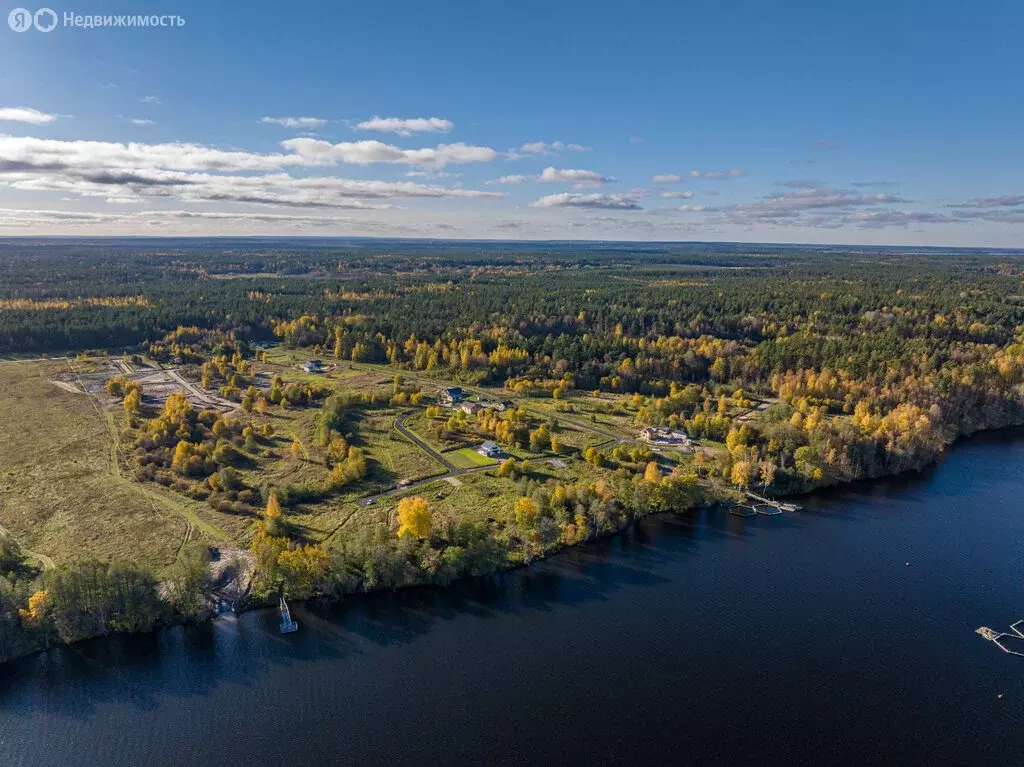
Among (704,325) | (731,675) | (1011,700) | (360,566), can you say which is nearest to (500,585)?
(360,566)

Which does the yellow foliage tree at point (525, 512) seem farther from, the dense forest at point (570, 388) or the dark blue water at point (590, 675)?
the dark blue water at point (590, 675)

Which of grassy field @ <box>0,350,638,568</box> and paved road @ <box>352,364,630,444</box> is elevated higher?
paved road @ <box>352,364,630,444</box>

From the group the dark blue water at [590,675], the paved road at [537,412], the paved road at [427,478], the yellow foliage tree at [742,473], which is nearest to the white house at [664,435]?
the paved road at [537,412]

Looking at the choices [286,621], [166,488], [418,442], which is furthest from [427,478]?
[166,488]

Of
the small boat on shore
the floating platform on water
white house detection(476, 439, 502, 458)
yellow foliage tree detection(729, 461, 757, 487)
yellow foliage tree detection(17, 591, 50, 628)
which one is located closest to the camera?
yellow foliage tree detection(17, 591, 50, 628)

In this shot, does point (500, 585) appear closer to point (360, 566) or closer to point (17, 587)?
point (360, 566)

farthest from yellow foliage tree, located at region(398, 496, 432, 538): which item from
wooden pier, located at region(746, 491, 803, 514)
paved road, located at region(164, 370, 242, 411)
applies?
paved road, located at region(164, 370, 242, 411)

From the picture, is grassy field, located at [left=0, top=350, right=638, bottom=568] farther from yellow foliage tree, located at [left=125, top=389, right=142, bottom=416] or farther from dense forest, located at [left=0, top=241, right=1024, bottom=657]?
dense forest, located at [left=0, top=241, right=1024, bottom=657]
